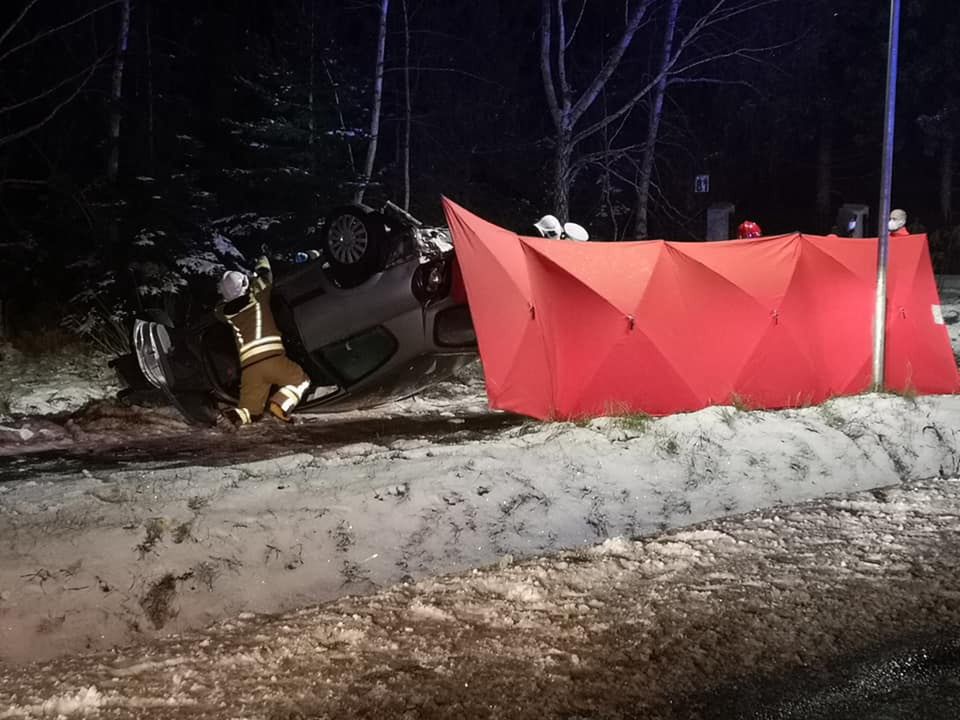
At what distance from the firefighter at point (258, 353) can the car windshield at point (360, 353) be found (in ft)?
1.40

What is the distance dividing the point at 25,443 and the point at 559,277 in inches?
200

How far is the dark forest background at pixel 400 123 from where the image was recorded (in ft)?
47.9

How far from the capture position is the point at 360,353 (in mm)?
7488

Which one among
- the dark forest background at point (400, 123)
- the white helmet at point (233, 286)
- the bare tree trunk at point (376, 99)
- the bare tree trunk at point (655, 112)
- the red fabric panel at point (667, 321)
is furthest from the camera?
the bare tree trunk at point (655, 112)

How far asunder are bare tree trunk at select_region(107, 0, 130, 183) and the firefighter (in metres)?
7.78

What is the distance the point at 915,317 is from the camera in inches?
354

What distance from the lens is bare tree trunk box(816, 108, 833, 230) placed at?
101ft

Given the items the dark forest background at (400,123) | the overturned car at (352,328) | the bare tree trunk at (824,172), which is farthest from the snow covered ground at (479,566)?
the bare tree trunk at (824,172)

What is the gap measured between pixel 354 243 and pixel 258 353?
1405mm

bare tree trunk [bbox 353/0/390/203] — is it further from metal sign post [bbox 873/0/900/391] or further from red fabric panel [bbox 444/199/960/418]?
metal sign post [bbox 873/0/900/391]

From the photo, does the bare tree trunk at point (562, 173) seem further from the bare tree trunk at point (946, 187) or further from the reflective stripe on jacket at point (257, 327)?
the bare tree trunk at point (946, 187)

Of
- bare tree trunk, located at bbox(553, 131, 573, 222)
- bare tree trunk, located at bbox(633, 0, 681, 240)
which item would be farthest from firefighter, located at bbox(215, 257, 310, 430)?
bare tree trunk, located at bbox(633, 0, 681, 240)

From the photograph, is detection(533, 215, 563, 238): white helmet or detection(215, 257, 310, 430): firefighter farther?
detection(533, 215, 563, 238): white helmet

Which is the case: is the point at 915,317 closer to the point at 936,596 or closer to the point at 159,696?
the point at 936,596
